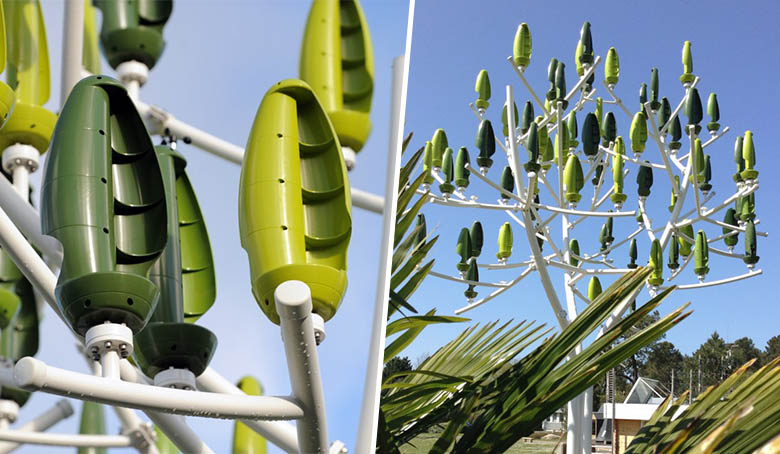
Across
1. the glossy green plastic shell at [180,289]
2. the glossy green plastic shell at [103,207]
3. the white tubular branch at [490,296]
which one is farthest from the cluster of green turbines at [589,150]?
the glossy green plastic shell at [103,207]

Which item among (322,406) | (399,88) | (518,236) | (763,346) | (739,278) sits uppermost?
(763,346)

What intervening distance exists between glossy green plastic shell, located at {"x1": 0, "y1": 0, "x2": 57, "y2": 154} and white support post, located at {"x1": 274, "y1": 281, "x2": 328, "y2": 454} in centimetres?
33

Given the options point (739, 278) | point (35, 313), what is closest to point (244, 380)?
point (35, 313)

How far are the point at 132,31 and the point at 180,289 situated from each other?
0.27 meters

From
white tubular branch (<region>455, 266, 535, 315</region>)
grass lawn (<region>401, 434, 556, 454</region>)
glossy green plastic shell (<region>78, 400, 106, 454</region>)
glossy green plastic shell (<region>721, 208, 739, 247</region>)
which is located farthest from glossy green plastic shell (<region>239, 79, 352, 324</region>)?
glossy green plastic shell (<region>721, 208, 739, 247</region>)

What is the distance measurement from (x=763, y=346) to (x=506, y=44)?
6.33 m

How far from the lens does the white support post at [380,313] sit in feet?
1.34

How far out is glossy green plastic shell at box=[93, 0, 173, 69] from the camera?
0.58 metres

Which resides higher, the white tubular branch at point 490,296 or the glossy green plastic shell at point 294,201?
the white tubular branch at point 490,296

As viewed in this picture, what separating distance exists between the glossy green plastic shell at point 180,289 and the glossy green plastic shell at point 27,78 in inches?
5.9

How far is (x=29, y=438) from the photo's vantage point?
42cm

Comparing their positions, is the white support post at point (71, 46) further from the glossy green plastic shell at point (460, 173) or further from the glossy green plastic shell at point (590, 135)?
the glossy green plastic shell at point (590, 135)

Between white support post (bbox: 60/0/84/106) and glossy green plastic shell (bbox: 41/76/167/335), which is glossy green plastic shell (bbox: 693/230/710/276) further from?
glossy green plastic shell (bbox: 41/76/167/335)

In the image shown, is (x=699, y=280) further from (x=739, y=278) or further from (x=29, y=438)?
(x=29, y=438)
